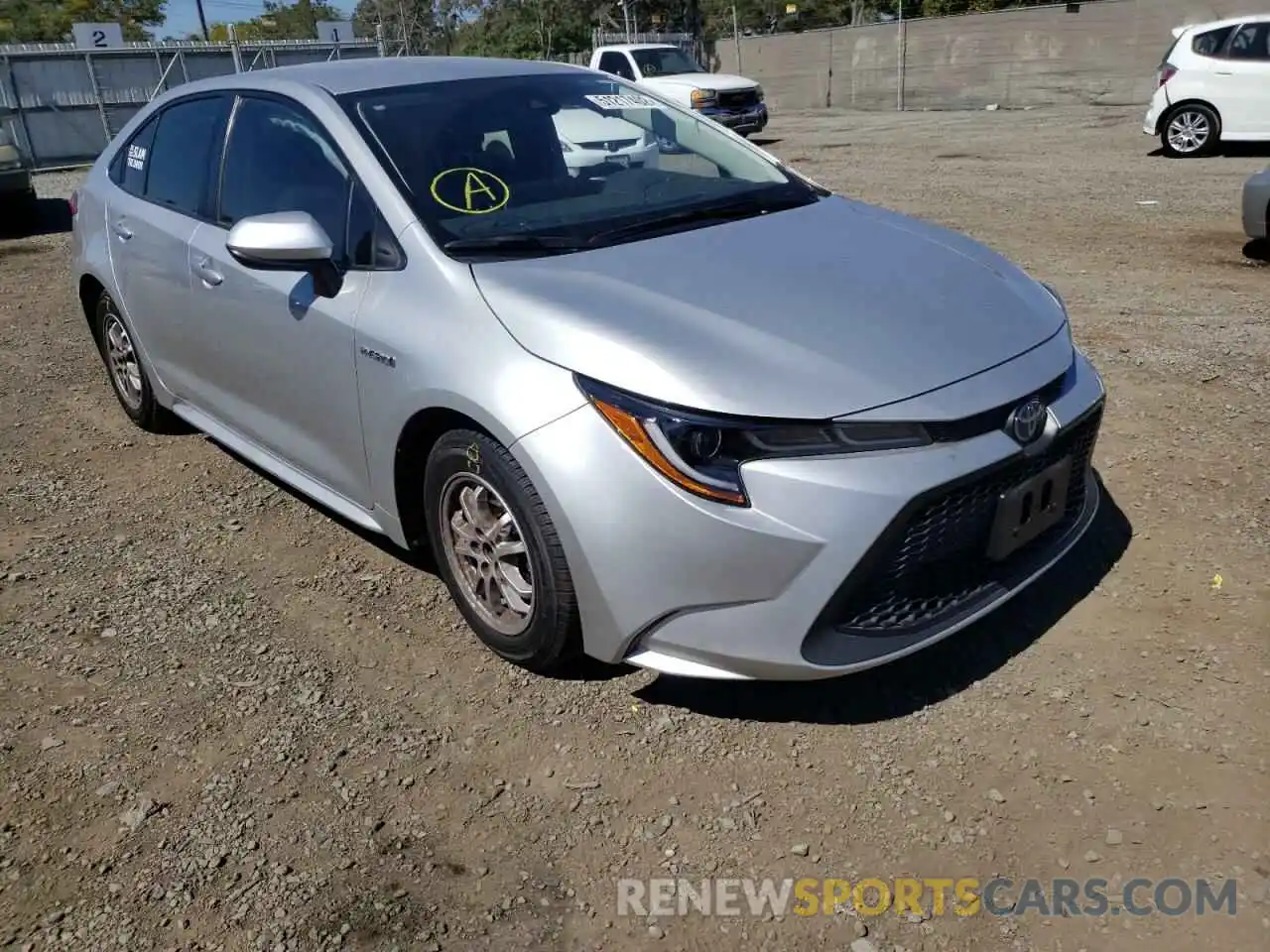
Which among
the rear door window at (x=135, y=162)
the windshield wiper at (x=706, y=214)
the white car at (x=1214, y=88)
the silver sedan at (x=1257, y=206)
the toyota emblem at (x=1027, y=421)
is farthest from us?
the white car at (x=1214, y=88)

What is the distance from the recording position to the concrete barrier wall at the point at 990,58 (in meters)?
A: 21.4

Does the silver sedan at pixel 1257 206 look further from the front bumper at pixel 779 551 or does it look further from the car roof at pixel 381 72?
the front bumper at pixel 779 551

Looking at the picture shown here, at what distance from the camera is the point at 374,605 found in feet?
11.6

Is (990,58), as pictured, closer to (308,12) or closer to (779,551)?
(779,551)

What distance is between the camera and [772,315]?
2.69 metres

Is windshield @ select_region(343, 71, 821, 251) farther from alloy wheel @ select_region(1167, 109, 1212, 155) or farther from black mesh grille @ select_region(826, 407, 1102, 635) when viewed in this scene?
alloy wheel @ select_region(1167, 109, 1212, 155)

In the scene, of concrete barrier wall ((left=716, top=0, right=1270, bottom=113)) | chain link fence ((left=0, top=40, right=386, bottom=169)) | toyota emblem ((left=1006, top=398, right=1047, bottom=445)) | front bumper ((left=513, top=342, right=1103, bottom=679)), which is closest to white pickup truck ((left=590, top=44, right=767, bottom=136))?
chain link fence ((left=0, top=40, right=386, bottom=169))

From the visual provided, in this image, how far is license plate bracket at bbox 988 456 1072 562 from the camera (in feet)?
8.61

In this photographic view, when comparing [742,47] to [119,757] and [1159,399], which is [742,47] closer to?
[1159,399]

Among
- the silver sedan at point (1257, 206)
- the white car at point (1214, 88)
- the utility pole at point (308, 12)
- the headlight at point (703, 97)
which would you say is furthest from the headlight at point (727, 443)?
the utility pole at point (308, 12)

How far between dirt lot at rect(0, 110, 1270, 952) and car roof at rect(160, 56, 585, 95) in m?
1.64

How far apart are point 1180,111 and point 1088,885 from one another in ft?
43.1

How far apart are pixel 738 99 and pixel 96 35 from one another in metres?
14.4

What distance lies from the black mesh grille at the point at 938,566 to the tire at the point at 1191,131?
39.7 ft
